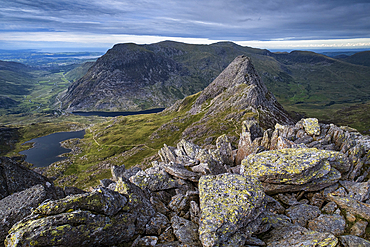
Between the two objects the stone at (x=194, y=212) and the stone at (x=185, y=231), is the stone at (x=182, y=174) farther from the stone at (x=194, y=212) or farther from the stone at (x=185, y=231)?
the stone at (x=185, y=231)

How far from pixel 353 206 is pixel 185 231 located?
17.2m

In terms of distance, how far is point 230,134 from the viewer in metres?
149

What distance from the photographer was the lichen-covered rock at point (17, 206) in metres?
16.1

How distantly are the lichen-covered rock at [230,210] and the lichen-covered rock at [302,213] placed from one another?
5.30 metres

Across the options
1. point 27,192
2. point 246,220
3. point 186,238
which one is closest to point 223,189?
point 246,220

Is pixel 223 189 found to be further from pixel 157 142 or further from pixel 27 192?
pixel 157 142

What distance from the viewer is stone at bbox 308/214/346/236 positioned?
17656 millimetres

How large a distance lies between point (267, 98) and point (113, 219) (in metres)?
199

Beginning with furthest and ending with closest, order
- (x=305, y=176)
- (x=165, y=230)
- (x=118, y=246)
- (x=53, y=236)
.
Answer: (x=305, y=176) → (x=165, y=230) → (x=118, y=246) → (x=53, y=236)

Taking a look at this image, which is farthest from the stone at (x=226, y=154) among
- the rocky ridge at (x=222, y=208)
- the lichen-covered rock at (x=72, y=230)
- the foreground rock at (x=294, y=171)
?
the lichen-covered rock at (x=72, y=230)

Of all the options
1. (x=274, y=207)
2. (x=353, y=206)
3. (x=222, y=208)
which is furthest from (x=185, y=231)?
(x=353, y=206)

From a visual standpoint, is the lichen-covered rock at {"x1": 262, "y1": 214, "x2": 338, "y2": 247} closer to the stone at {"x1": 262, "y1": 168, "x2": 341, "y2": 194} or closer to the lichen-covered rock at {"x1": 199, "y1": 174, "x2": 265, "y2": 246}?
the lichen-covered rock at {"x1": 199, "y1": 174, "x2": 265, "y2": 246}

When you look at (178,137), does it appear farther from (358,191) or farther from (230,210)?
(230,210)

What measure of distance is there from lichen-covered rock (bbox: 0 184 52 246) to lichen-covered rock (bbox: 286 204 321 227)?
25215 millimetres
